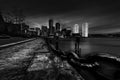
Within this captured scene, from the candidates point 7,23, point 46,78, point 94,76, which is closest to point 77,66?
point 94,76

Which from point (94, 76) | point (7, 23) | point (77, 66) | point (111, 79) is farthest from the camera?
A: point (7, 23)

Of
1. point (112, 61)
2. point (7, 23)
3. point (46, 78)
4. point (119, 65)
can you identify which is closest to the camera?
point (46, 78)

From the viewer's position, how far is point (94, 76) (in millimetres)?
2662

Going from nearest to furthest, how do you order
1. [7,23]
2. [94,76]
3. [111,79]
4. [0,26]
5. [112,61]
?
[112,61] < [111,79] < [94,76] < [0,26] < [7,23]

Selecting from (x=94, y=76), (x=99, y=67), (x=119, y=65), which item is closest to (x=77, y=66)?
(x=94, y=76)

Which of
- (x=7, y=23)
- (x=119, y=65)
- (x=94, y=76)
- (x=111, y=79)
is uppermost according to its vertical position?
(x=7, y=23)

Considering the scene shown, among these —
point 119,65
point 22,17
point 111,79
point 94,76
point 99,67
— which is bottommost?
point 94,76

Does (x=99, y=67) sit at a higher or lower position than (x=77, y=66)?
higher

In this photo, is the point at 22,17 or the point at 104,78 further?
the point at 22,17

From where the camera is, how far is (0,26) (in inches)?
1265

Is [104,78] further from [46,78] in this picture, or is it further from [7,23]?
[7,23]

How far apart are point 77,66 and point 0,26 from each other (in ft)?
140

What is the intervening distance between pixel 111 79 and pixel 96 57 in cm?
76

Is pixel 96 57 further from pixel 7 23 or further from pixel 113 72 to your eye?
pixel 7 23
